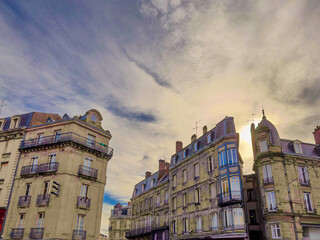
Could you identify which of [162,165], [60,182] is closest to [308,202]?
[162,165]

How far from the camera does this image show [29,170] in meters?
26.8

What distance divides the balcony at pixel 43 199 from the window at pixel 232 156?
17397 mm

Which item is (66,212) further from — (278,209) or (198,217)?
(278,209)

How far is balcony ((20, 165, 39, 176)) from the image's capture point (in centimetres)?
2652

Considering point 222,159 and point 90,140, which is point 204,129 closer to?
point 222,159

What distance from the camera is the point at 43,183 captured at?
25.8 metres

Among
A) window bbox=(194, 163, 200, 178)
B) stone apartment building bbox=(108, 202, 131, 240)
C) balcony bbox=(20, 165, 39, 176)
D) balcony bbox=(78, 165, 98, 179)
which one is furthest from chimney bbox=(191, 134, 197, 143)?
stone apartment building bbox=(108, 202, 131, 240)

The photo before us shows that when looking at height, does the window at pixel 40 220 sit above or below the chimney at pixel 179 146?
below

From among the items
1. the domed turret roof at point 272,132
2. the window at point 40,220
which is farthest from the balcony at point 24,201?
the domed turret roof at point 272,132

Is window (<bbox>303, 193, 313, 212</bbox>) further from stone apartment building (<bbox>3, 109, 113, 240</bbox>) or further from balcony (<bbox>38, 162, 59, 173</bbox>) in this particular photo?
balcony (<bbox>38, 162, 59, 173</bbox>)

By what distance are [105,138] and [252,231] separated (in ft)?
64.6

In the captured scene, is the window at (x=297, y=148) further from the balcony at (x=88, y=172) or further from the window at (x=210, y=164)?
the balcony at (x=88, y=172)

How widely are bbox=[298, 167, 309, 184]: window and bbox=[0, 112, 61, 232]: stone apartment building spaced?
2878 cm

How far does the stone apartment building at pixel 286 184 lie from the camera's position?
80.8ft
